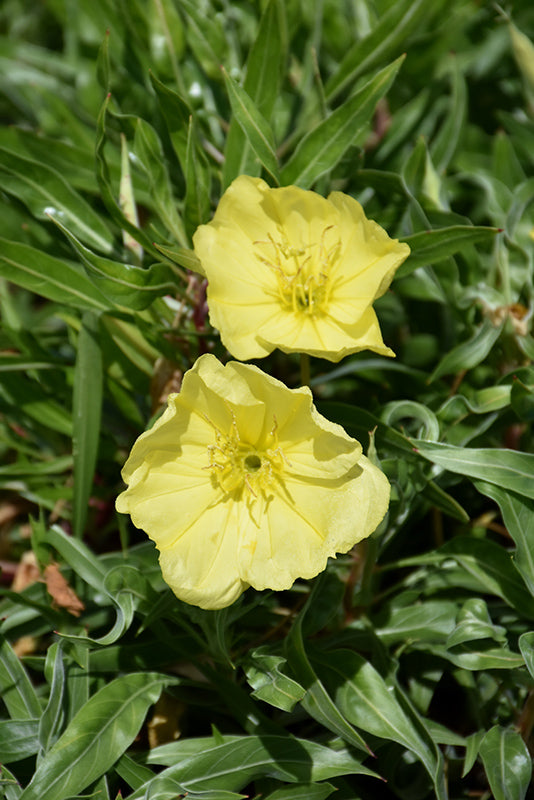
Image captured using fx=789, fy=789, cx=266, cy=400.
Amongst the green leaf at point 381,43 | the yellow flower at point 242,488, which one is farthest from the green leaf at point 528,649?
the green leaf at point 381,43

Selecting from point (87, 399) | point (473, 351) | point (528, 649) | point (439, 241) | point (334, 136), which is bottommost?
point (528, 649)

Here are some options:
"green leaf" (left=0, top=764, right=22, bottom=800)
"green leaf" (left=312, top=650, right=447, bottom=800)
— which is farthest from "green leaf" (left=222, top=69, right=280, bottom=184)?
"green leaf" (left=0, top=764, right=22, bottom=800)

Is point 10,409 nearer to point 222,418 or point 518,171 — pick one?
point 222,418

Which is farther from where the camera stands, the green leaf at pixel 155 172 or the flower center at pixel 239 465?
the green leaf at pixel 155 172

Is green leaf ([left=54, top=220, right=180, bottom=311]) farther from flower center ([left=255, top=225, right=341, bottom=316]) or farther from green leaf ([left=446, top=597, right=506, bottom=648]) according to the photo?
green leaf ([left=446, top=597, right=506, bottom=648])

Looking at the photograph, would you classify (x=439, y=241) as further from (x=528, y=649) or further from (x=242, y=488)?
(x=528, y=649)

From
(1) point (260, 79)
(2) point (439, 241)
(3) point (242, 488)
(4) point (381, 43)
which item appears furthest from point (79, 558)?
(4) point (381, 43)

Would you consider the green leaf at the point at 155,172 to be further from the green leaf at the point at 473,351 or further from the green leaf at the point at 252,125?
the green leaf at the point at 473,351
